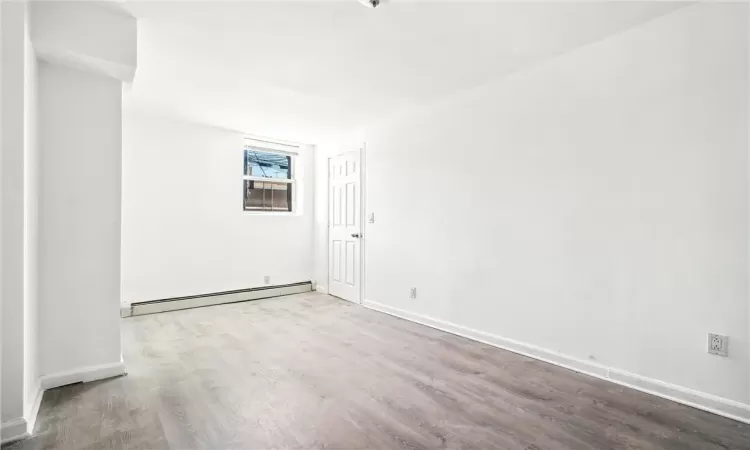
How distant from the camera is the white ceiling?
89.7 inches

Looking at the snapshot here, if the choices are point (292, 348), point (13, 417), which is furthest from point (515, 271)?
point (13, 417)

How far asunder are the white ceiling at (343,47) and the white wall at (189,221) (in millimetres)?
730

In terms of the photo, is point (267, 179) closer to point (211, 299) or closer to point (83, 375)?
point (211, 299)

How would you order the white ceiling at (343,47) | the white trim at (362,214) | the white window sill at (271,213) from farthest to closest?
1. the white window sill at (271,213)
2. the white trim at (362,214)
3. the white ceiling at (343,47)

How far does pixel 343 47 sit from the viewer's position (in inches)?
107

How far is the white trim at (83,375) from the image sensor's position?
2307mm

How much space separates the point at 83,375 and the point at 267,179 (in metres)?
3.62

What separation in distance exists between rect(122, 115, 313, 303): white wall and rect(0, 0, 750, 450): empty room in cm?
80

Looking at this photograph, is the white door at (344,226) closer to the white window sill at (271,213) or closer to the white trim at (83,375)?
the white window sill at (271,213)

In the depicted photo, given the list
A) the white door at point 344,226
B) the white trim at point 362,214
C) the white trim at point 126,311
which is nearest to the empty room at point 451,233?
the white trim at point 126,311

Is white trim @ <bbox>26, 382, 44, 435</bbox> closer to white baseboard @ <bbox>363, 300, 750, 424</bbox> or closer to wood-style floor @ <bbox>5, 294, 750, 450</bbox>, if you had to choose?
wood-style floor @ <bbox>5, 294, 750, 450</bbox>

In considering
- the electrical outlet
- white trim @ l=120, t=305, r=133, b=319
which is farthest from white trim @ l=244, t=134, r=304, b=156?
the electrical outlet

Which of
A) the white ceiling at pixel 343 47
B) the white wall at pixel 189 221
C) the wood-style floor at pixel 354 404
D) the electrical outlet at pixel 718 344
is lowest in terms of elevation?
the wood-style floor at pixel 354 404

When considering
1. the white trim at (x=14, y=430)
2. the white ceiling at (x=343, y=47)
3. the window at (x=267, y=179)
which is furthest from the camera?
the window at (x=267, y=179)
